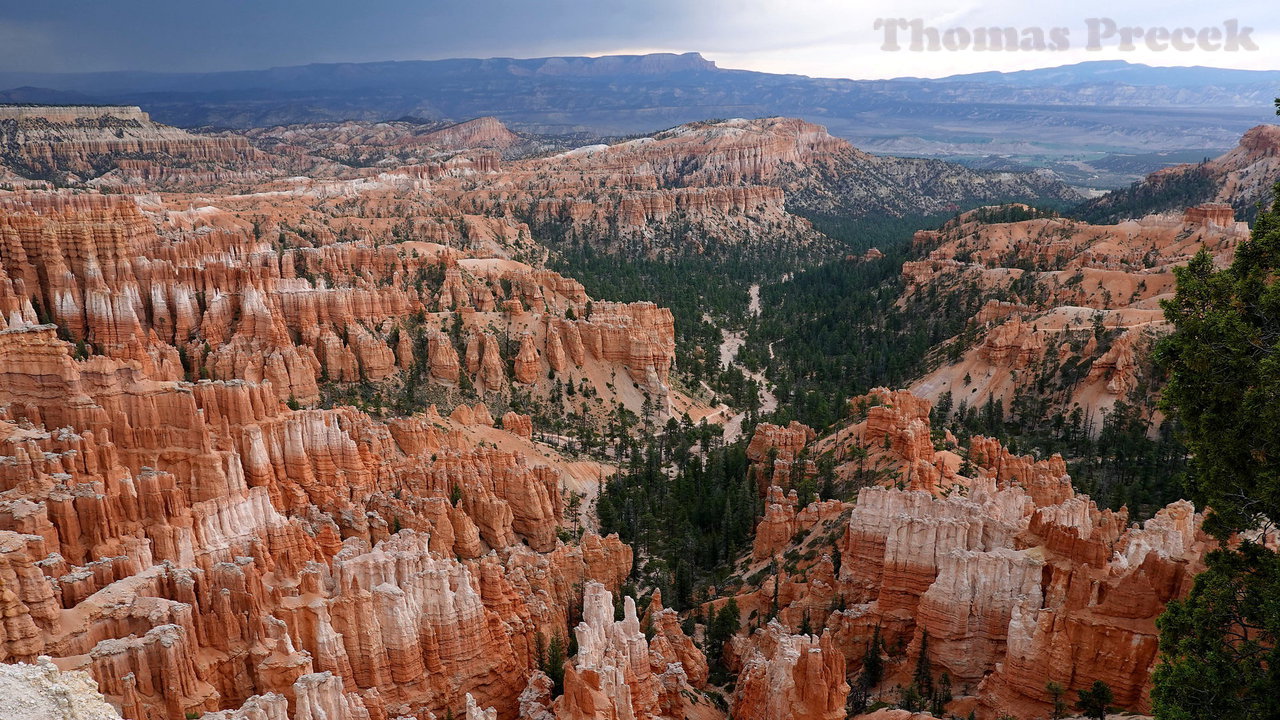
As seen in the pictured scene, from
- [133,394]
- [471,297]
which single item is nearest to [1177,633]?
[133,394]

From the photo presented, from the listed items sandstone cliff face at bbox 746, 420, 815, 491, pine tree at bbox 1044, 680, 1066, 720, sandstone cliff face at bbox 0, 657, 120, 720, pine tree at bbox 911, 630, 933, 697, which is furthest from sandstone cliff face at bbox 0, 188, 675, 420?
pine tree at bbox 1044, 680, 1066, 720

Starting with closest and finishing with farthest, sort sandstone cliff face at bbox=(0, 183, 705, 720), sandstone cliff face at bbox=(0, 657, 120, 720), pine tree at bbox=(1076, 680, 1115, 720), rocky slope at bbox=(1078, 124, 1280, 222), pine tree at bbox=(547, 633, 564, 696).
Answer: sandstone cliff face at bbox=(0, 657, 120, 720)
sandstone cliff face at bbox=(0, 183, 705, 720)
pine tree at bbox=(1076, 680, 1115, 720)
pine tree at bbox=(547, 633, 564, 696)
rocky slope at bbox=(1078, 124, 1280, 222)

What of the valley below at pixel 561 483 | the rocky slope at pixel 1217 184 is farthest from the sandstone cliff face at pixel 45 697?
the rocky slope at pixel 1217 184

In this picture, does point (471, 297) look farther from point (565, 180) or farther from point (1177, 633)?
point (565, 180)

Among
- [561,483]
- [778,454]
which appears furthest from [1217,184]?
[561,483]

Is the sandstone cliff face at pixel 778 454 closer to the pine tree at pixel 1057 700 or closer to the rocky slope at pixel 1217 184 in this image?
the pine tree at pixel 1057 700

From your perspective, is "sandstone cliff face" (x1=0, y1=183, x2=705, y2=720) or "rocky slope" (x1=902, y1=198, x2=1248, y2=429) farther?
"rocky slope" (x1=902, y1=198, x2=1248, y2=429)

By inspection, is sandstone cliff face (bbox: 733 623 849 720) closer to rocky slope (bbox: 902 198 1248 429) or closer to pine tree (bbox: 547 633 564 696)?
pine tree (bbox: 547 633 564 696)

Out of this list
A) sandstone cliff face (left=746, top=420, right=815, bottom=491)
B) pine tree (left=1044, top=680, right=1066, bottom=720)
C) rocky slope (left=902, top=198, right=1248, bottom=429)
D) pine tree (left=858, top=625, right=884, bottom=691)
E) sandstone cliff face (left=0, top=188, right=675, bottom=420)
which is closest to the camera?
pine tree (left=1044, top=680, right=1066, bottom=720)
